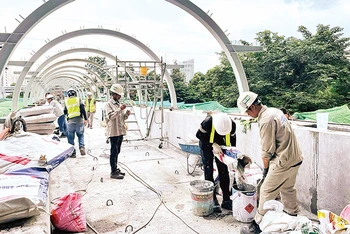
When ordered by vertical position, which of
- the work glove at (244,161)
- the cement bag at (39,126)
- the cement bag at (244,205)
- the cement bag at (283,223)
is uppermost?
the cement bag at (39,126)

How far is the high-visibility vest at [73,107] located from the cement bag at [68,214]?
4313 millimetres

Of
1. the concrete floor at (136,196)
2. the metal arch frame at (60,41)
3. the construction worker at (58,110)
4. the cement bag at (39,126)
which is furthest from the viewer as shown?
the construction worker at (58,110)

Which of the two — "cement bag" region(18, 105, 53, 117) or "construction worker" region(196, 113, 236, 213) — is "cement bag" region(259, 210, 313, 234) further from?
"cement bag" region(18, 105, 53, 117)

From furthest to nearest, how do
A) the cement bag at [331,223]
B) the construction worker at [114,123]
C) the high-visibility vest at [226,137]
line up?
the construction worker at [114,123] → the high-visibility vest at [226,137] → the cement bag at [331,223]

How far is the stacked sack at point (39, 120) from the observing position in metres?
5.69

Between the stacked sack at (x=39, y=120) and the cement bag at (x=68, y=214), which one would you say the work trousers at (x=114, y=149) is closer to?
the stacked sack at (x=39, y=120)

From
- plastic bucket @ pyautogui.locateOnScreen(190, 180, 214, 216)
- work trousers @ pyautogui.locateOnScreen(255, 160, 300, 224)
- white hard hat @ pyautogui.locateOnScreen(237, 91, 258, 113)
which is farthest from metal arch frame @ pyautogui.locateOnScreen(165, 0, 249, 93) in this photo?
work trousers @ pyautogui.locateOnScreen(255, 160, 300, 224)

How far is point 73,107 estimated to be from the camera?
6.89 m

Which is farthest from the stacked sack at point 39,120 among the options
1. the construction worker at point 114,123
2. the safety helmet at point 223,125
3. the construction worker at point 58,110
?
the safety helmet at point 223,125

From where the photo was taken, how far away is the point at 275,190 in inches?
114

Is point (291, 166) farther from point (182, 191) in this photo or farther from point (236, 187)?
point (182, 191)

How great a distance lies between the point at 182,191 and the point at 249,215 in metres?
1.39

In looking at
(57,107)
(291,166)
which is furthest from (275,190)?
(57,107)

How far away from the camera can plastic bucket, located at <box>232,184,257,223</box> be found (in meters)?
3.24
